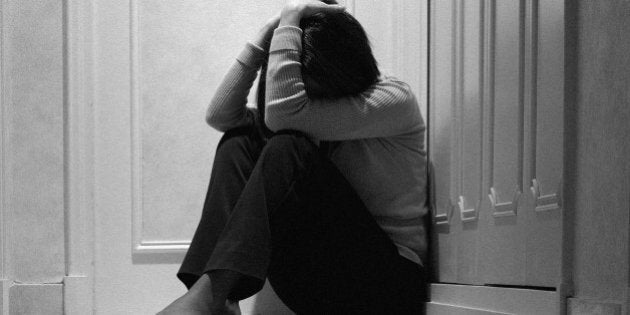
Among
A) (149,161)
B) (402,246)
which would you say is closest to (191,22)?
(149,161)

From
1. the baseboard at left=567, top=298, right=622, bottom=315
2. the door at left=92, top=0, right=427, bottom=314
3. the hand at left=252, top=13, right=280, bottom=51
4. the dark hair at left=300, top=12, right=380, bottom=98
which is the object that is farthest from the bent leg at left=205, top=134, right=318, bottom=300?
the door at left=92, top=0, right=427, bottom=314

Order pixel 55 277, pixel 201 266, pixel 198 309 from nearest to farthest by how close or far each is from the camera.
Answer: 1. pixel 198 309
2. pixel 201 266
3. pixel 55 277

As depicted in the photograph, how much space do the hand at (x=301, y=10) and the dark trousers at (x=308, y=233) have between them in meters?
0.25

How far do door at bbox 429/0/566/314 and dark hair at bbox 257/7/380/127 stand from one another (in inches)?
6.6

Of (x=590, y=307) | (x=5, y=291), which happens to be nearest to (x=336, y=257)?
(x=590, y=307)

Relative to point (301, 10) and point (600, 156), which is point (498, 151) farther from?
point (301, 10)

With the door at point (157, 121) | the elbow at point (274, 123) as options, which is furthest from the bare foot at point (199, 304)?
the door at point (157, 121)

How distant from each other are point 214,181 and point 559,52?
78 centimetres

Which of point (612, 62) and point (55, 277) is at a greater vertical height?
point (612, 62)

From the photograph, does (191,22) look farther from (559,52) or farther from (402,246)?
(559,52)

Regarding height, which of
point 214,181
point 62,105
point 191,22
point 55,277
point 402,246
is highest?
point 191,22

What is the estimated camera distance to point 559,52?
1.07 meters

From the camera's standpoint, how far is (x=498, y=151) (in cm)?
138

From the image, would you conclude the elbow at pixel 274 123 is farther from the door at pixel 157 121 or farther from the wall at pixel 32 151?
the wall at pixel 32 151
